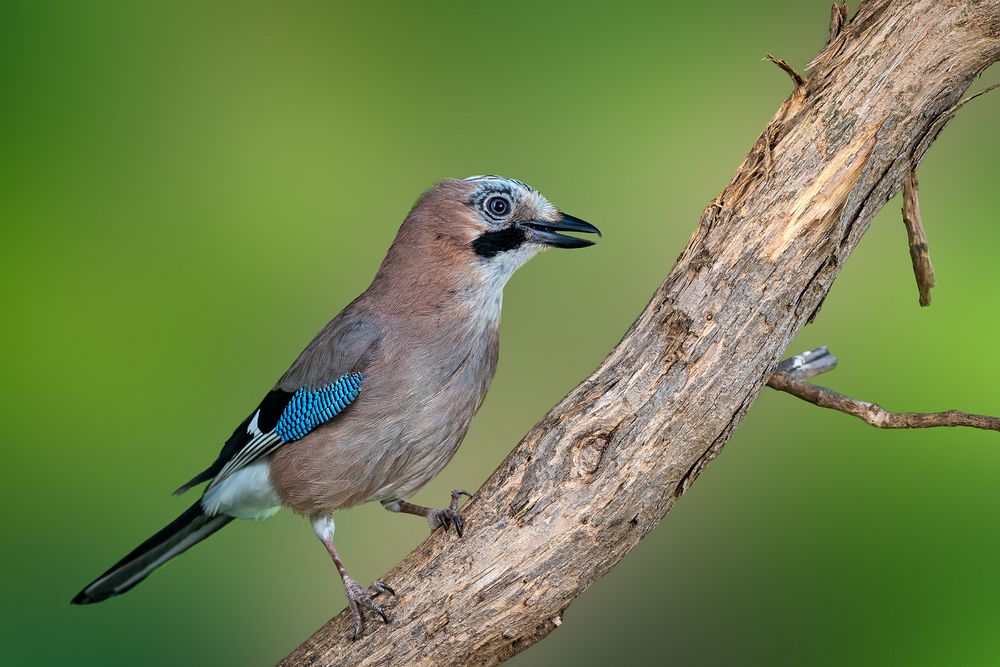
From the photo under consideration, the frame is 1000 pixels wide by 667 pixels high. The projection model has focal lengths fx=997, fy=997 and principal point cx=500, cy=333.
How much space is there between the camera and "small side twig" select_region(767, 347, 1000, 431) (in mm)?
2650

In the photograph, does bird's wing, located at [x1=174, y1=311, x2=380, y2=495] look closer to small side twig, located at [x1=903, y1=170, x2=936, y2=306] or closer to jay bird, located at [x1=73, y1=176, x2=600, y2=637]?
jay bird, located at [x1=73, y1=176, x2=600, y2=637]

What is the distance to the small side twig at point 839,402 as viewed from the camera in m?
2.65

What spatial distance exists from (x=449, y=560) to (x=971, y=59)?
74.3 inches

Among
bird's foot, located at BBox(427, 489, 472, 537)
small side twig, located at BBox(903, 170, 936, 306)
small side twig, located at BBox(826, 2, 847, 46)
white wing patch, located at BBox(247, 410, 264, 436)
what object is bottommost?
bird's foot, located at BBox(427, 489, 472, 537)

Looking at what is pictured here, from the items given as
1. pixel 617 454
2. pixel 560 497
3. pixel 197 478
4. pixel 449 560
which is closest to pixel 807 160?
pixel 617 454

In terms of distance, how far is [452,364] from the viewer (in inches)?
116

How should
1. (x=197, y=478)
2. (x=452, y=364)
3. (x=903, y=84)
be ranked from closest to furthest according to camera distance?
(x=903, y=84), (x=452, y=364), (x=197, y=478)

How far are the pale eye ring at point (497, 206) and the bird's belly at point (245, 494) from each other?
3.56 feet

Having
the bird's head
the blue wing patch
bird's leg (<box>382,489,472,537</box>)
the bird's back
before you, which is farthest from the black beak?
bird's leg (<box>382,489,472,537</box>)

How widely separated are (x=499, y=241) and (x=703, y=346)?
72 cm

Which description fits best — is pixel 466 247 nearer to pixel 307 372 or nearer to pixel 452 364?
pixel 452 364

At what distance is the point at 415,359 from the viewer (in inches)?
116

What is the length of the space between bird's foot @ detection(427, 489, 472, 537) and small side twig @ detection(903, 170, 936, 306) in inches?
58.4

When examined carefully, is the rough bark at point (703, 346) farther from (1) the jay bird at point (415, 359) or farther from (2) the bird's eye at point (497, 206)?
(2) the bird's eye at point (497, 206)
